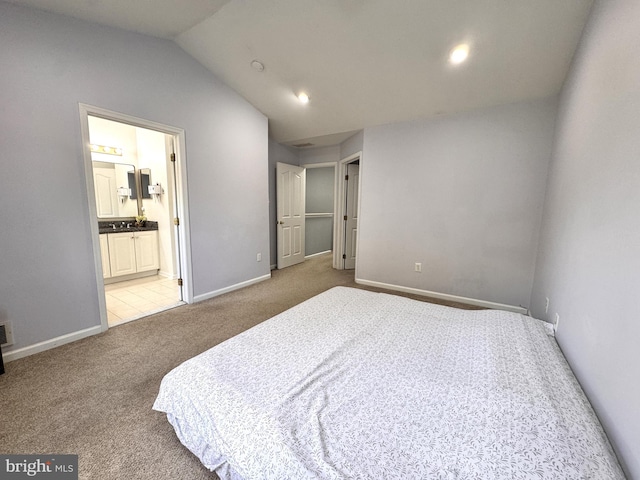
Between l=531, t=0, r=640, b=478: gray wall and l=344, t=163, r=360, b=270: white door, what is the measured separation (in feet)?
10.2

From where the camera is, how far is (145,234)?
164 inches

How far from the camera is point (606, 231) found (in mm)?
1132

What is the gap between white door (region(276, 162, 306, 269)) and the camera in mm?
4867

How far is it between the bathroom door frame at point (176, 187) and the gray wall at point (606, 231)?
3.35m

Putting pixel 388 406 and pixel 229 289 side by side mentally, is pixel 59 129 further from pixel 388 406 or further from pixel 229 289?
pixel 388 406

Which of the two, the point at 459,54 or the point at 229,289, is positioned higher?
the point at 459,54

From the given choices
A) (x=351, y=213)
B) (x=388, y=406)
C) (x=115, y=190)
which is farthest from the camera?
(x=351, y=213)

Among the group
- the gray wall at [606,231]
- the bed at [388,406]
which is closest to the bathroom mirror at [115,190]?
the bed at [388,406]

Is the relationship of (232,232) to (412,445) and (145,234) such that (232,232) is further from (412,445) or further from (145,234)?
(412,445)

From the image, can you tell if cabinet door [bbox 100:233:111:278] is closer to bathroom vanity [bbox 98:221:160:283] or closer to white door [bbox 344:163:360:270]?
bathroom vanity [bbox 98:221:160:283]

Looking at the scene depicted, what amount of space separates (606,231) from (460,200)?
2150mm

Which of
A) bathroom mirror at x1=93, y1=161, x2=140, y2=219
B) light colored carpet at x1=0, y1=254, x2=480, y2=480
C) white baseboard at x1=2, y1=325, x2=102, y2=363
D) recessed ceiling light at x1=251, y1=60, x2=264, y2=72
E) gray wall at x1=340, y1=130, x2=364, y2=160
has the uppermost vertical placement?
recessed ceiling light at x1=251, y1=60, x2=264, y2=72

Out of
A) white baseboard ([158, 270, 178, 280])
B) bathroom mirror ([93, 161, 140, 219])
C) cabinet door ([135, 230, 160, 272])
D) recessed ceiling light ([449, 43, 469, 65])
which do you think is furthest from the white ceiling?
white baseboard ([158, 270, 178, 280])

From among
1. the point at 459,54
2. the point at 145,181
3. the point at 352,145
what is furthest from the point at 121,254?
the point at 459,54
